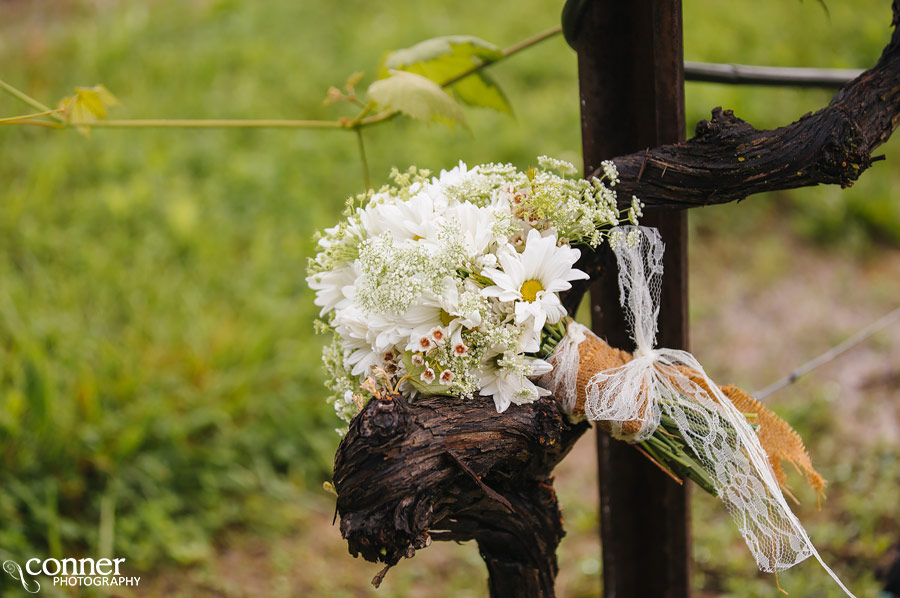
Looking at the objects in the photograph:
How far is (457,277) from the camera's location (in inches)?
44.1

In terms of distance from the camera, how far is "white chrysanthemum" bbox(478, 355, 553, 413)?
1.13 meters

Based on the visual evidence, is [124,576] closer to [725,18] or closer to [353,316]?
[353,316]

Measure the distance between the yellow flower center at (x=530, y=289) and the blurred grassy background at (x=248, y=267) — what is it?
24.0 inches

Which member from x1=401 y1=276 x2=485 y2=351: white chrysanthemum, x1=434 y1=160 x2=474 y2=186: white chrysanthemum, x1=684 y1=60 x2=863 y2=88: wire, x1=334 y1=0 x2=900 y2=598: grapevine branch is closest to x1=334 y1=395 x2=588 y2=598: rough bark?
x1=334 y1=0 x2=900 y2=598: grapevine branch

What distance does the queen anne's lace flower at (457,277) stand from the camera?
1.09 m

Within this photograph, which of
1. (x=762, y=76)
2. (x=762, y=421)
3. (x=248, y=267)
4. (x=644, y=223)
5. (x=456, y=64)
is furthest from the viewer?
(x=248, y=267)

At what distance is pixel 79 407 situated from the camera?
9.66 feet

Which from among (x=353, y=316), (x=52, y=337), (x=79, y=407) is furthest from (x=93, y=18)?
(x=353, y=316)

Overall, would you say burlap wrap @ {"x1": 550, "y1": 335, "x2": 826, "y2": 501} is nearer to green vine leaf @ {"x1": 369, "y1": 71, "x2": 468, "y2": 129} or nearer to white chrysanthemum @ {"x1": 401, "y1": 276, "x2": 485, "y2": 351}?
white chrysanthemum @ {"x1": 401, "y1": 276, "x2": 485, "y2": 351}

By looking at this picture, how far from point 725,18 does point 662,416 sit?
511 cm

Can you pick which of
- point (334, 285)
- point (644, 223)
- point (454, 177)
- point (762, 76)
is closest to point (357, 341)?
point (334, 285)

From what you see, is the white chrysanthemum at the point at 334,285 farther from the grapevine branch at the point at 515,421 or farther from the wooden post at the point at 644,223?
the wooden post at the point at 644,223

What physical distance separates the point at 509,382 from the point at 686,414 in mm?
309

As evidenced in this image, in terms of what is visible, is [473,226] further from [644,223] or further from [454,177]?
[644,223]
